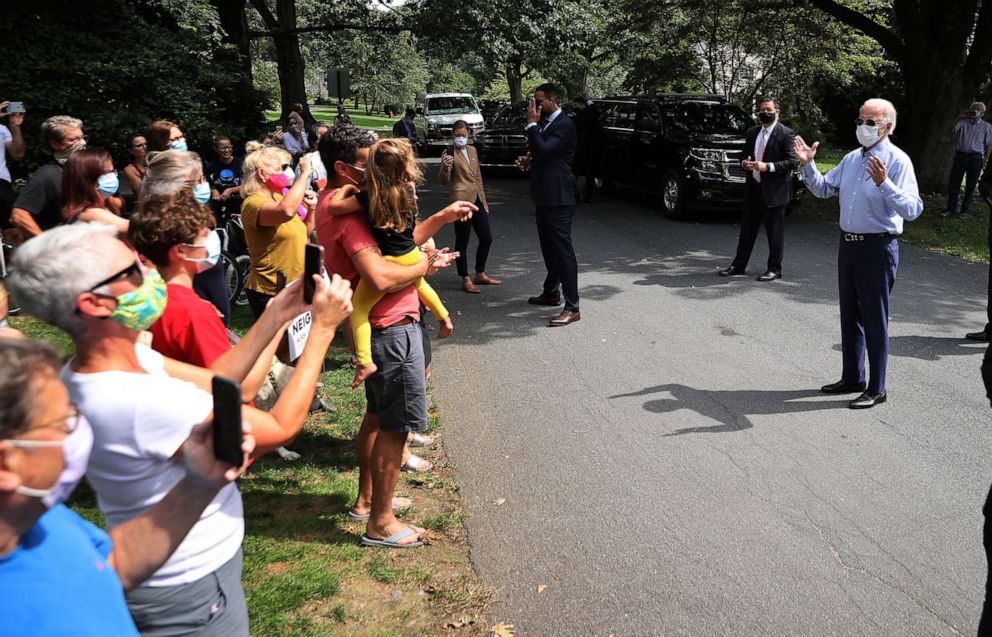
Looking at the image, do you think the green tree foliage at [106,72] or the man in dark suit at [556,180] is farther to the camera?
the green tree foliage at [106,72]

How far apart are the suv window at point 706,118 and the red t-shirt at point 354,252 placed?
11.4 m

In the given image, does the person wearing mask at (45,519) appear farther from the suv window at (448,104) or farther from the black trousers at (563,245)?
the suv window at (448,104)

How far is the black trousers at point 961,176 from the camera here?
14211 millimetres

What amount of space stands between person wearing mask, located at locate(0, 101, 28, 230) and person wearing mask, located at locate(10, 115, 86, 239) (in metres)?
2.78

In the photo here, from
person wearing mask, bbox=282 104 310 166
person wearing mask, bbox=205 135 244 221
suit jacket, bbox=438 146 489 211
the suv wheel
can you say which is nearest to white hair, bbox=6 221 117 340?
suit jacket, bbox=438 146 489 211

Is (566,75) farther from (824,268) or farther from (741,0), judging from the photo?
(824,268)

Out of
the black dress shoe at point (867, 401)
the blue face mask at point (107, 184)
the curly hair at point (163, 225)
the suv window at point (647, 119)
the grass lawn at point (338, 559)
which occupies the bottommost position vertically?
the grass lawn at point (338, 559)

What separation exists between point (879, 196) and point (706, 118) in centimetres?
961

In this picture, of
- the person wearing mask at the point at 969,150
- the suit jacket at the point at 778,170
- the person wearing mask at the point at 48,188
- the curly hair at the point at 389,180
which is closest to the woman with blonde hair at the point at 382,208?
the curly hair at the point at 389,180

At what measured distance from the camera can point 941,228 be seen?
43.1ft

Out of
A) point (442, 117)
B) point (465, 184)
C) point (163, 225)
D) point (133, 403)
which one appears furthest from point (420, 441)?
point (442, 117)

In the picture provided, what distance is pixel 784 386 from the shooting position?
6391 mm

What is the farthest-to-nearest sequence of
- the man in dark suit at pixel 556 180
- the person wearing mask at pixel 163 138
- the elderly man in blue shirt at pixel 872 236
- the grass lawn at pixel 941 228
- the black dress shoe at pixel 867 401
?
the grass lawn at pixel 941 228 < the man in dark suit at pixel 556 180 < the person wearing mask at pixel 163 138 < the black dress shoe at pixel 867 401 < the elderly man in blue shirt at pixel 872 236

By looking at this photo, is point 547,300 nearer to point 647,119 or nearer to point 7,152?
point 7,152
